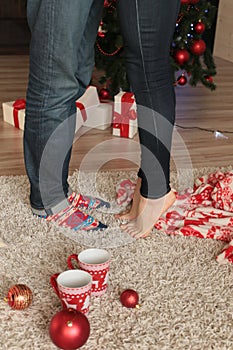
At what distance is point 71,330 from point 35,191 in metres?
0.60

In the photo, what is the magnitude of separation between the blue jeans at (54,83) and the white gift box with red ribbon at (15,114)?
2.93 feet

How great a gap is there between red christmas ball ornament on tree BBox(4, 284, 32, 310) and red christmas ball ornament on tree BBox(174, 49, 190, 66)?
1.68 m

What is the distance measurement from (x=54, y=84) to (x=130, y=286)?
56cm

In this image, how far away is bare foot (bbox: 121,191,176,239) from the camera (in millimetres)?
1509

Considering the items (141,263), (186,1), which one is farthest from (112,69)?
(141,263)

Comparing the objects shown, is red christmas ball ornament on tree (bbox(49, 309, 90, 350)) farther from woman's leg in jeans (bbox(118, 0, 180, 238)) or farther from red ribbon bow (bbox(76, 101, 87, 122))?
red ribbon bow (bbox(76, 101, 87, 122))

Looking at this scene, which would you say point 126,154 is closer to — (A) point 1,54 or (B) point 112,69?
(B) point 112,69

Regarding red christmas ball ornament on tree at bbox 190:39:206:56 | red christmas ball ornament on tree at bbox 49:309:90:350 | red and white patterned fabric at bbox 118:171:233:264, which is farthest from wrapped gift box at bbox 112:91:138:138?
red christmas ball ornament on tree at bbox 49:309:90:350

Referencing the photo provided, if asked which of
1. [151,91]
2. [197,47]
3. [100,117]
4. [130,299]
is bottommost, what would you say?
[100,117]

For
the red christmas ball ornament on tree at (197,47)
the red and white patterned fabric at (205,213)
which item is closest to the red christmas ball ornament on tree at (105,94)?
the red christmas ball ornament on tree at (197,47)

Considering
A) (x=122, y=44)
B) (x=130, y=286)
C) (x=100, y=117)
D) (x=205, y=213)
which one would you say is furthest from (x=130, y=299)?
(x=122, y=44)

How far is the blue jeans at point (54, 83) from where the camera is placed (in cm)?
131

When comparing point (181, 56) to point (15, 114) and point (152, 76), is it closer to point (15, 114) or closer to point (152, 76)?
point (15, 114)

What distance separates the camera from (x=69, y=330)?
1.03 m
